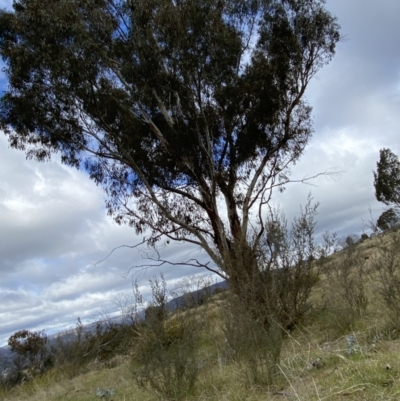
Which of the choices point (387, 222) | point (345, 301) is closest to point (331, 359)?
point (345, 301)

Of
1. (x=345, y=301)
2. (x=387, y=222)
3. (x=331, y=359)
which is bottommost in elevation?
(x=331, y=359)

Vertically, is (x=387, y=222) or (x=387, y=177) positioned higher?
(x=387, y=177)

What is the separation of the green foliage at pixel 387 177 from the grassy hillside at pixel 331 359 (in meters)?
20.8

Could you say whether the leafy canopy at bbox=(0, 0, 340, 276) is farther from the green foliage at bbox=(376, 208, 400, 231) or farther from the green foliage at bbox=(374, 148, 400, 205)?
the green foliage at bbox=(374, 148, 400, 205)

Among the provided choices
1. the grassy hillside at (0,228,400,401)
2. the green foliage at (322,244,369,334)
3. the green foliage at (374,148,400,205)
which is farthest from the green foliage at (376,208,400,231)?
the green foliage at (374,148,400,205)

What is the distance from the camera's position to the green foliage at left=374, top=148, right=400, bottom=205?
28.1m

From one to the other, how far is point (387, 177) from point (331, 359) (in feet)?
86.5

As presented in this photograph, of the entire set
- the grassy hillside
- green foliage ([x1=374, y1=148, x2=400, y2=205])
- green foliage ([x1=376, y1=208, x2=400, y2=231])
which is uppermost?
green foliage ([x1=374, y1=148, x2=400, y2=205])

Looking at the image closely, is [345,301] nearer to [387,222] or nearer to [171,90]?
[387,222]

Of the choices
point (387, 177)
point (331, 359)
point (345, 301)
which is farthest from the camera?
point (387, 177)

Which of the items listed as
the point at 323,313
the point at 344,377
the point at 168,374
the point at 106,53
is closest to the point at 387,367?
the point at 344,377

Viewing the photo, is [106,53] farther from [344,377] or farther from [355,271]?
[344,377]

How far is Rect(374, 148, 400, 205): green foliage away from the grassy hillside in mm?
20792

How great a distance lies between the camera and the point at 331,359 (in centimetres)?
458
